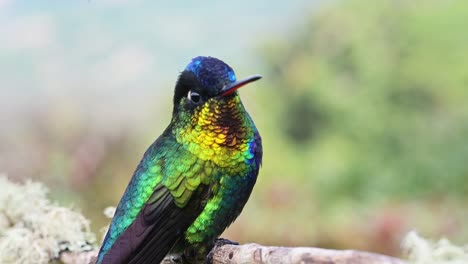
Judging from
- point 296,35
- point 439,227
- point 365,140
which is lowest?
point 439,227

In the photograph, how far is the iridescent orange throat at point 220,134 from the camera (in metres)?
1.05

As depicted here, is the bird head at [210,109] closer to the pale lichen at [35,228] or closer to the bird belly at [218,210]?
the bird belly at [218,210]

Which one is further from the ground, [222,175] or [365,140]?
[365,140]

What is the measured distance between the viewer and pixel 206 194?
1.06 meters

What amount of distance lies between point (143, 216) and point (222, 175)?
0.45ft

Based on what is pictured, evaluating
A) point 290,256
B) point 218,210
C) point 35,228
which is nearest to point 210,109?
point 218,210

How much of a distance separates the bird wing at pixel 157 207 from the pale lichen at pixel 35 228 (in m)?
0.22

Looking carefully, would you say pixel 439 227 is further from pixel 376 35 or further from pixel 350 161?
pixel 376 35

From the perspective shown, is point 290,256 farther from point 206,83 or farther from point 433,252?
point 206,83

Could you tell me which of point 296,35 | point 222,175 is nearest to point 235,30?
point 296,35

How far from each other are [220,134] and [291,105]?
153cm

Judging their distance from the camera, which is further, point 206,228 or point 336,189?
point 336,189

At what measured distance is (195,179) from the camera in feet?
3.46

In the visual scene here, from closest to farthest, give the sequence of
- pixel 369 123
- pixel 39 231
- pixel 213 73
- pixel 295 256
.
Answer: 1. pixel 295 256
2. pixel 213 73
3. pixel 39 231
4. pixel 369 123
